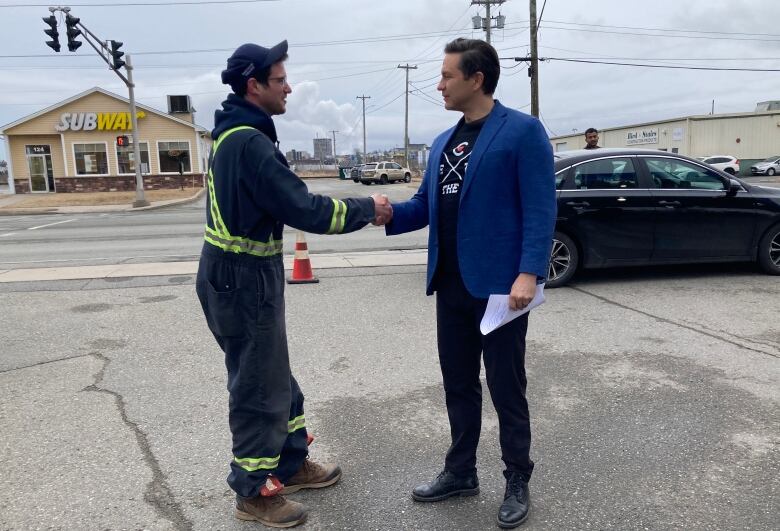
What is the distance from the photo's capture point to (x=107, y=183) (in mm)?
37188

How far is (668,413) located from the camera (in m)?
3.91

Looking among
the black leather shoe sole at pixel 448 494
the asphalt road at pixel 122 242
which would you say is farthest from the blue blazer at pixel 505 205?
the asphalt road at pixel 122 242

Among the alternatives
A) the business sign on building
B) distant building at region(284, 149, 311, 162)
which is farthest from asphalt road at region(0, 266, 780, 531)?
distant building at region(284, 149, 311, 162)

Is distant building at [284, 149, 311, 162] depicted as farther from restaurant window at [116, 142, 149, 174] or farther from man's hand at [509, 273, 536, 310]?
man's hand at [509, 273, 536, 310]

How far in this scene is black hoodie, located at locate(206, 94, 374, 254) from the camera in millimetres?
2600

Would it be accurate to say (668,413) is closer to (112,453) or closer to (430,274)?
(430,274)

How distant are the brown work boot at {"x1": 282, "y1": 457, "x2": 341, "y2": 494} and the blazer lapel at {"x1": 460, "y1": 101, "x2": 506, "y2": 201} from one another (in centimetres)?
153

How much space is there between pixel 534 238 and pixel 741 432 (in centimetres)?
201

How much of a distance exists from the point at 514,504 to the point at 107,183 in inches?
1530

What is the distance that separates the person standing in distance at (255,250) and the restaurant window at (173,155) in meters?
37.1

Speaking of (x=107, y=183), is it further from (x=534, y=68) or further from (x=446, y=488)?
(x=446, y=488)

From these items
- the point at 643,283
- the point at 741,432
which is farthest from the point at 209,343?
the point at 643,283

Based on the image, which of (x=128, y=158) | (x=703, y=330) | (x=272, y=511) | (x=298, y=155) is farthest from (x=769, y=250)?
(x=298, y=155)

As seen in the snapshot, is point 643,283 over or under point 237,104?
under
